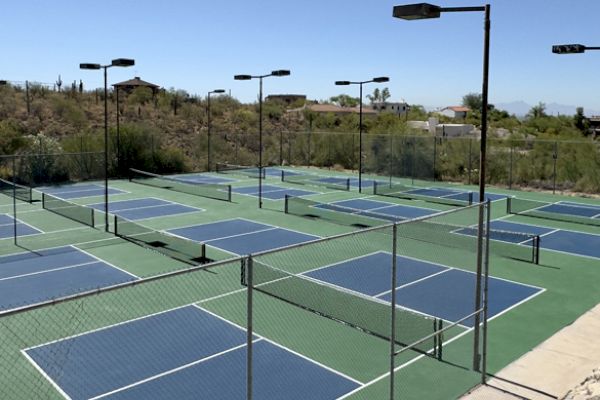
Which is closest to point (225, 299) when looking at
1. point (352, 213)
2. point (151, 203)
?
point (352, 213)

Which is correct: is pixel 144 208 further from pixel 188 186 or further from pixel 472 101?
pixel 472 101

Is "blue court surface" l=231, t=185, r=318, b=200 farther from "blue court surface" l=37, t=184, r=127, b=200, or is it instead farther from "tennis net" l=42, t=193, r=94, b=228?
"tennis net" l=42, t=193, r=94, b=228

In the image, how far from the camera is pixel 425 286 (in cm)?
1472

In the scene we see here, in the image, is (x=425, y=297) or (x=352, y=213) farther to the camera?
(x=352, y=213)

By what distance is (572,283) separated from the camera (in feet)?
50.0

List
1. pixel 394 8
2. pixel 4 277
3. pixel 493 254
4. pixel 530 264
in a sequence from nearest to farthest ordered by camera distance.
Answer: pixel 394 8 → pixel 4 277 → pixel 530 264 → pixel 493 254

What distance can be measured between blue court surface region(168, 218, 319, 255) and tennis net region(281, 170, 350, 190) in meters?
10.8

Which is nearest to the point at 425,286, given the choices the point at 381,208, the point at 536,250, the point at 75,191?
the point at 536,250

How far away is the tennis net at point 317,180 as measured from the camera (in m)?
33.1

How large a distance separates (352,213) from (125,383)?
47.3ft

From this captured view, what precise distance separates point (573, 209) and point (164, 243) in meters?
18.4

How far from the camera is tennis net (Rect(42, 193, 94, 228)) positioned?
22344 mm

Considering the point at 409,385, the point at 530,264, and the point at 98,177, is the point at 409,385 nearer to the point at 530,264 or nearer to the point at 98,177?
the point at 530,264

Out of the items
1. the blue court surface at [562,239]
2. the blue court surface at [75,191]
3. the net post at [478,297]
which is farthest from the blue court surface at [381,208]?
the net post at [478,297]
